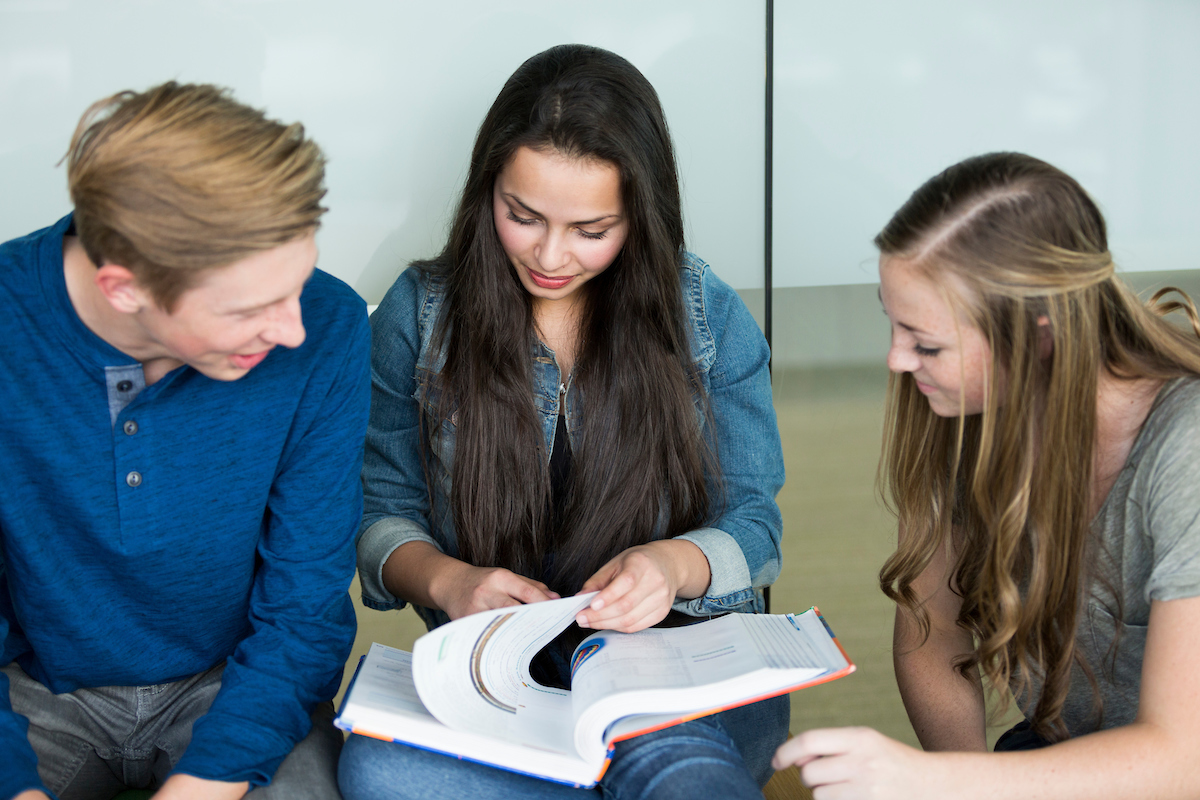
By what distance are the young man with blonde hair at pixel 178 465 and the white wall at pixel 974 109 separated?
1231mm

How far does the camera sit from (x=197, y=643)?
1154mm

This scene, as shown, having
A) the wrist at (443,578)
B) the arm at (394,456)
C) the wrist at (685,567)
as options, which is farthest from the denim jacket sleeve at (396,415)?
the wrist at (685,567)

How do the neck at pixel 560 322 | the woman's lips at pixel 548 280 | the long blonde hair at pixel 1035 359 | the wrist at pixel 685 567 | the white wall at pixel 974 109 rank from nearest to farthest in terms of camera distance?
the long blonde hair at pixel 1035 359 < the wrist at pixel 685 567 < the woman's lips at pixel 548 280 < the neck at pixel 560 322 < the white wall at pixel 974 109

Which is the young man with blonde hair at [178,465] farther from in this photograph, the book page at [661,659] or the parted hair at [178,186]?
the book page at [661,659]

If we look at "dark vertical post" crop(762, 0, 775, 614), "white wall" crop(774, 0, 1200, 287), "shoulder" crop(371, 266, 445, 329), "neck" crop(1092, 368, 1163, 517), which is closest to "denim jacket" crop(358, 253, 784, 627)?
"shoulder" crop(371, 266, 445, 329)

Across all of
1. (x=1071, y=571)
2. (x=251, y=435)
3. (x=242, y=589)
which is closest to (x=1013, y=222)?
(x=1071, y=571)

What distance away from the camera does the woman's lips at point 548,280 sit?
1.32m

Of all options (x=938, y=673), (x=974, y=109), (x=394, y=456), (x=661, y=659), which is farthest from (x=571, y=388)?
(x=974, y=109)

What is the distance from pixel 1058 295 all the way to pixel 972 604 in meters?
0.38

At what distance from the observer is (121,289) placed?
2.93 feet

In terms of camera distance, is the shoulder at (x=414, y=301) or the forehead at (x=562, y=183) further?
the shoulder at (x=414, y=301)

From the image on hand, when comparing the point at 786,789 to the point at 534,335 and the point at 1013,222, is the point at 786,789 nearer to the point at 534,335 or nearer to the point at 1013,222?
the point at 534,335

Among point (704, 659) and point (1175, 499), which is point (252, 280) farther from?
point (1175, 499)

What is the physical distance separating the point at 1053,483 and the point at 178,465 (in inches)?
35.4
